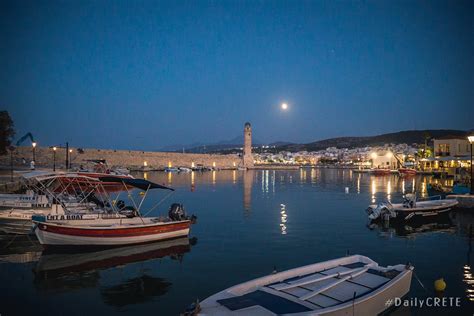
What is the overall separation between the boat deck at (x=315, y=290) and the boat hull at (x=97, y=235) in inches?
303

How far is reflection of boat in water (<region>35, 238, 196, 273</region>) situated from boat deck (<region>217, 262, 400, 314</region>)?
6103 mm

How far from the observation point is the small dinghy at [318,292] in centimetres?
586

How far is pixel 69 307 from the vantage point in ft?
26.7

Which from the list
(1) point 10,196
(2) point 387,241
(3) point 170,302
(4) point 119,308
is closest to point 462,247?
(2) point 387,241

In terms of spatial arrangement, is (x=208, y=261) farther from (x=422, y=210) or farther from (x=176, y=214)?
(x=422, y=210)

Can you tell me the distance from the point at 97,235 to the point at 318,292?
8.94 metres

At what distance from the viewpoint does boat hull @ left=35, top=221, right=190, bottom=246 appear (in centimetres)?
1248

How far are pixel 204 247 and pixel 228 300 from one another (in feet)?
25.4

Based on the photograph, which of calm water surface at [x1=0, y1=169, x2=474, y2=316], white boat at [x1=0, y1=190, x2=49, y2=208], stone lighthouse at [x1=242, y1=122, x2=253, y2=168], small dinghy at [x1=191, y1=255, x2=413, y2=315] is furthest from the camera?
stone lighthouse at [x1=242, y1=122, x2=253, y2=168]

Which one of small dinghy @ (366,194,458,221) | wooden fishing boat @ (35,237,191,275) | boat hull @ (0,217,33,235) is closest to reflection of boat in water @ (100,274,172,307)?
wooden fishing boat @ (35,237,191,275)

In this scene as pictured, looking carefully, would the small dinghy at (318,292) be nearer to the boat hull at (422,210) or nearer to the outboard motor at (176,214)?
the outboard motor at (176,214)

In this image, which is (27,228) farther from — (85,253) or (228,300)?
(228,300)

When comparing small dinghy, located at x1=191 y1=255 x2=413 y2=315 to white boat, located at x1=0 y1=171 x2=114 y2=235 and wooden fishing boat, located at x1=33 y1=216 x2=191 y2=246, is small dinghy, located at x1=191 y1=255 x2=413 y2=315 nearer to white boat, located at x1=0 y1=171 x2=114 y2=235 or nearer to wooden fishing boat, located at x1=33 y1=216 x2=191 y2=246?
wooden fishing boat, located at x1=33 y1=216 x2=191 y2=246

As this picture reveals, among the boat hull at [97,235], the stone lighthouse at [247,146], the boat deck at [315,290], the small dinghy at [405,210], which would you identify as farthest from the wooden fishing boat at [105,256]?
the stone lighthouse at [247,146]
